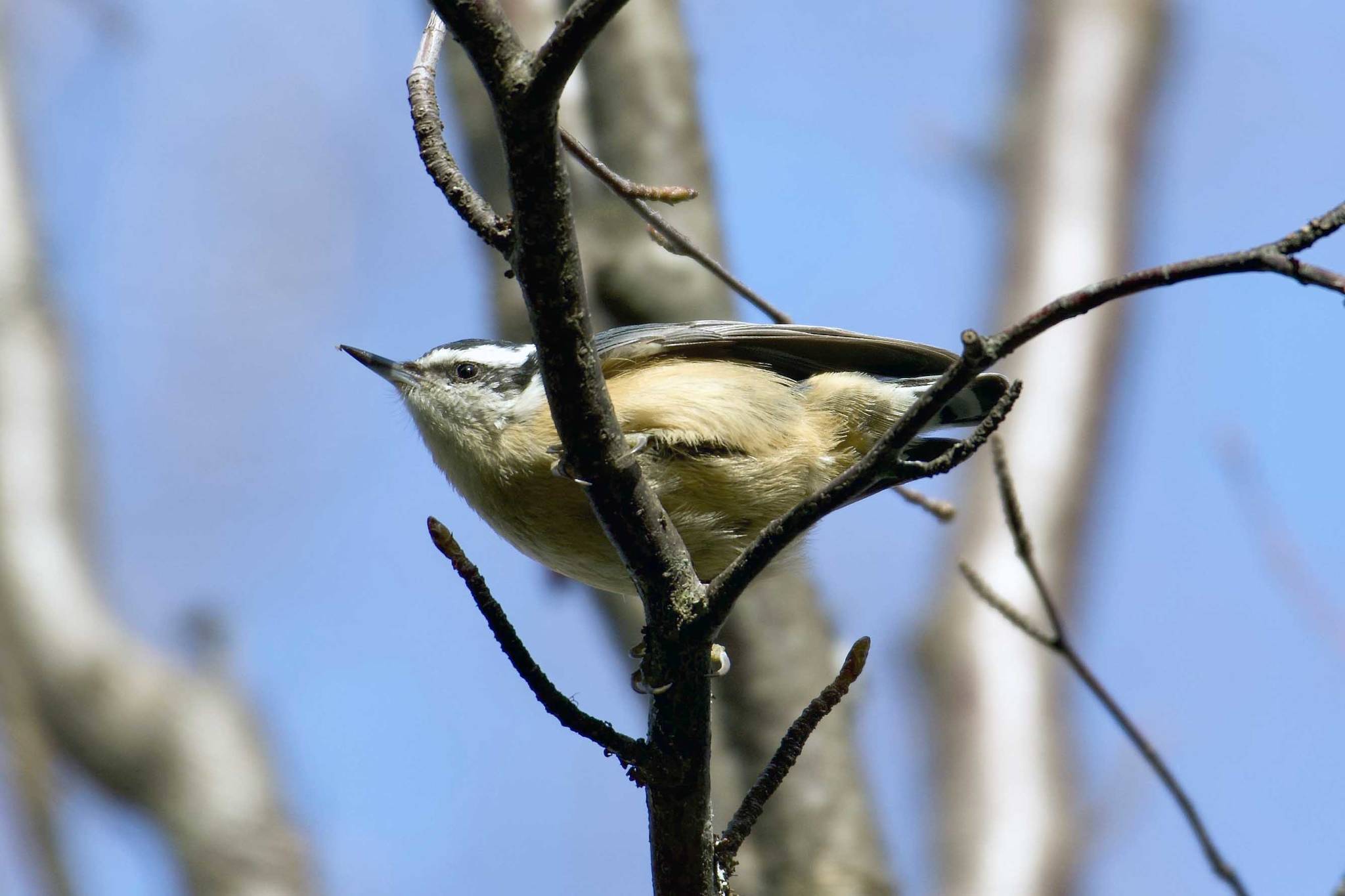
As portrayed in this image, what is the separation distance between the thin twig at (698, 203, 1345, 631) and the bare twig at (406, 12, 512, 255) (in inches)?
25.7

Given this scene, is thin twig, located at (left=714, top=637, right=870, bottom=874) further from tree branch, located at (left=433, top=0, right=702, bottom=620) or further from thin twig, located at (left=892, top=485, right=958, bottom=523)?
thin twig, located at (left=892, top=485, right=958, bottom=523)

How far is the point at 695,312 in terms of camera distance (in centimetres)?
469

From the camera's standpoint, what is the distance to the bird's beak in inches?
162

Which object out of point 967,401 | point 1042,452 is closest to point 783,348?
point 967,401

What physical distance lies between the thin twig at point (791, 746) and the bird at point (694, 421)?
81 cm

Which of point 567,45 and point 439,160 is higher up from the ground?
point 567,45

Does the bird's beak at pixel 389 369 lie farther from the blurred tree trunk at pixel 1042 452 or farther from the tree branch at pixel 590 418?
the blurred tree trunk at pixel 1042 452

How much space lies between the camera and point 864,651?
8.26 feet

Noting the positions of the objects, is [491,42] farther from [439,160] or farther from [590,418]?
[590,418]

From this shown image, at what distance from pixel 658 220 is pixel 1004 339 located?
53.7 inches

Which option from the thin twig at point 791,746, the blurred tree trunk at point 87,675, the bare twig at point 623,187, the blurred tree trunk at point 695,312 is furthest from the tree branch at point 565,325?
the blurred tree trunk at point 87,675

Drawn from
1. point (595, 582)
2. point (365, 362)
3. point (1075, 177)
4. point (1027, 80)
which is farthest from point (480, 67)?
point (1027, 80)

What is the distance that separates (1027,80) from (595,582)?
634 centimetres

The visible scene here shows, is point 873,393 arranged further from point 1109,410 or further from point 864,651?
point 1109,410
